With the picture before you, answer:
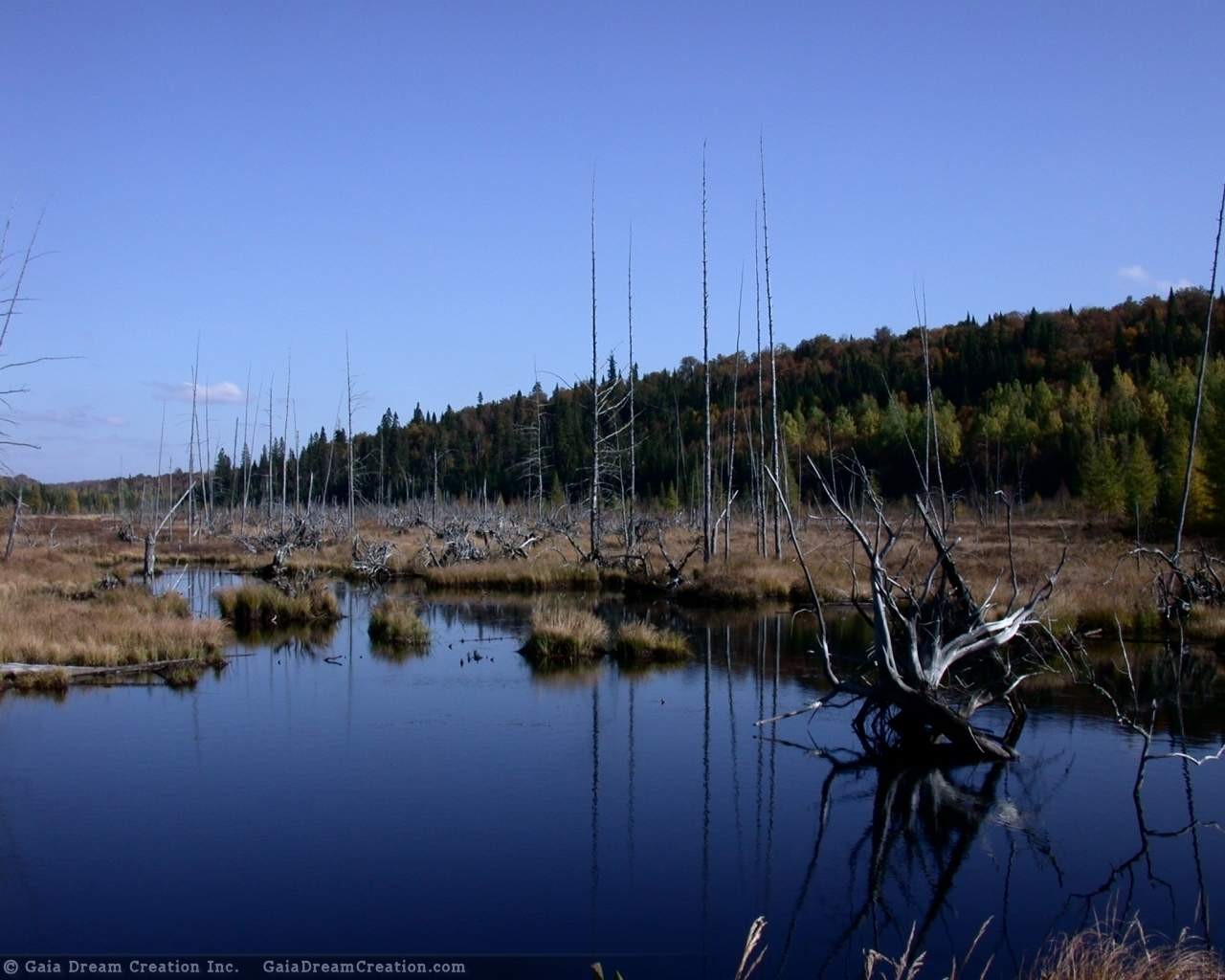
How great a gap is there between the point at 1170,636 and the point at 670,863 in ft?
45.0

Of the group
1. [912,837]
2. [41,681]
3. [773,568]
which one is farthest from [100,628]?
[773,568]

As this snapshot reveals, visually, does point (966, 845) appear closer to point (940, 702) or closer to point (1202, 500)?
point (940, 702)

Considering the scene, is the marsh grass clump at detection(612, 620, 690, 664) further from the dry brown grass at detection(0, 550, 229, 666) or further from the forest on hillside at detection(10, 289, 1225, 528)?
the forest on hillside at detection(10, 289, 1225, 528)

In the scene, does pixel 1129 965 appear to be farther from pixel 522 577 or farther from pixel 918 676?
pixel 522 577

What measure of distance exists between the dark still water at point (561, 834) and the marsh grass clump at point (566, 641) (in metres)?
3.07

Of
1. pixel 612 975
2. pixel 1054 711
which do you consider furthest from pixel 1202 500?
pixel 612 975

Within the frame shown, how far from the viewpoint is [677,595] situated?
28391 millimetres

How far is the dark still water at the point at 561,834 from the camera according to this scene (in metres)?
8.24

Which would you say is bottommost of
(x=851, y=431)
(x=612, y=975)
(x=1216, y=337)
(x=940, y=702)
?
(x=612, y=975)

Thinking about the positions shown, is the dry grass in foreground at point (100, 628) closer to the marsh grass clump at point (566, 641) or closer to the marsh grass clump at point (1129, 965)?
the marsh grass clump at point (566, 641)

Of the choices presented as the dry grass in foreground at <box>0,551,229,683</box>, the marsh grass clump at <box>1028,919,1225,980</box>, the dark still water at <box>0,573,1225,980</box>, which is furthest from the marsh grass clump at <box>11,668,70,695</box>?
the marsh grass clump at <box>1028,919,1225,980</box>

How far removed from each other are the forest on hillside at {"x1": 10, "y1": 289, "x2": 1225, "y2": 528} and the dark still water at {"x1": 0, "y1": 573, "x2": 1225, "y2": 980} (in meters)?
42.5

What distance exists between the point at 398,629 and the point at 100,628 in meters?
5.13

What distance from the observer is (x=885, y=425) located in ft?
255
